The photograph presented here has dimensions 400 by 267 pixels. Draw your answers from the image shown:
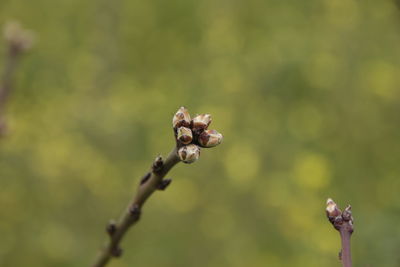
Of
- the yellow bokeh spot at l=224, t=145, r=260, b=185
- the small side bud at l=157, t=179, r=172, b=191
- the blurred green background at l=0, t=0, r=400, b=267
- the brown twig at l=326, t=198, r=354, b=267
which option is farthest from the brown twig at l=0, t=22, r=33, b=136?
the yellow bokeh spot at l=224, t=145, r=260, b=185

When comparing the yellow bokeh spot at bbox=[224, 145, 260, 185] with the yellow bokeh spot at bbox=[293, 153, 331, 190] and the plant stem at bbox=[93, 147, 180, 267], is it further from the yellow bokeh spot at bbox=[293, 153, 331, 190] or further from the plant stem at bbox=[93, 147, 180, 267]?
the plant stem at bbox=[93, 147, 180, 267]

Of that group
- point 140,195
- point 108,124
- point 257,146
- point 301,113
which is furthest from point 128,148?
point 140,195

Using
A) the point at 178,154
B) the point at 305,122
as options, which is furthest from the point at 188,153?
the point at 305,122

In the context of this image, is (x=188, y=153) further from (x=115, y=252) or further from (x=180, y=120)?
(x=115, y=252)

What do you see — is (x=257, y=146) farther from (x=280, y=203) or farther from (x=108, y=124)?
(x=108, y=124)

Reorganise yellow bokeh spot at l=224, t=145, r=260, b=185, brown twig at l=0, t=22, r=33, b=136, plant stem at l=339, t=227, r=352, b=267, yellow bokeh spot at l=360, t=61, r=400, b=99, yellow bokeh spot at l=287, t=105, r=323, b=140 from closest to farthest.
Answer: plant stem at l=339, t=227, r=352, b=267
brown twig at l=0, t=22, r=33, b=136
yellow bokeh spot at l=224, t=145, r=260, b=185
yellow bokeh spot at l=287, t=105, r=323, b=140
yellow bokeh spot at l=360, t=61, r=400, b=99

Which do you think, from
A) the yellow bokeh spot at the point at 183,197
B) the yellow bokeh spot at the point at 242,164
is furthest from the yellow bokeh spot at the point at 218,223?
the yellow bokeh spot at the point at 242,164
